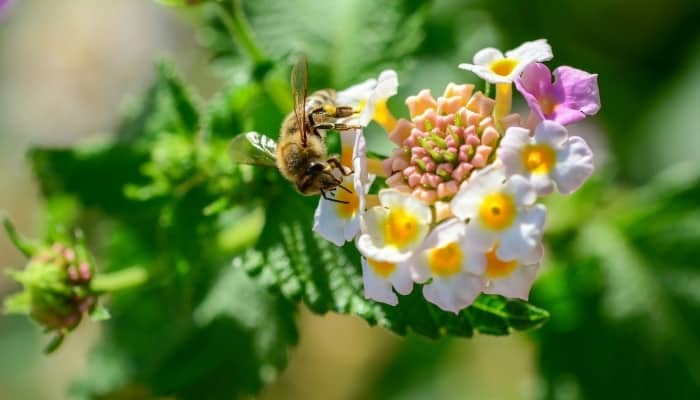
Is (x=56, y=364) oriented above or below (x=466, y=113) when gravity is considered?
below

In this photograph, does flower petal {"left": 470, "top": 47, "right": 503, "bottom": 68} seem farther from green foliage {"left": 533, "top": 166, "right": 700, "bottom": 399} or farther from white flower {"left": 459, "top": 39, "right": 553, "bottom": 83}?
green foliage {"left": 533, "top": 166, "right": 700, "bottom": 399}

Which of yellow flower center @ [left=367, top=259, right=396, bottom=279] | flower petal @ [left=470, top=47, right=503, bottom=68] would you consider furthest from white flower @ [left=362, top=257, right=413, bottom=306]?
flower petal @ [left=470, top=47, right=503, bottom=68]

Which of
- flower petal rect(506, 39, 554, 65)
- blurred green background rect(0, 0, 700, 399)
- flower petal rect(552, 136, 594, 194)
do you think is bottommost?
blurred green background rect(0, 0, 700, 399)

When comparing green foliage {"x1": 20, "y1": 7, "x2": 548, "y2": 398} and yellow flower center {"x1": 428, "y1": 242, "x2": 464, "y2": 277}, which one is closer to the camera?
yellow flower center {"x1": 428, "y1": 242, "x2": 464, "y2": 277}

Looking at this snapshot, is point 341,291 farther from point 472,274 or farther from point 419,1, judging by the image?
point 419,1

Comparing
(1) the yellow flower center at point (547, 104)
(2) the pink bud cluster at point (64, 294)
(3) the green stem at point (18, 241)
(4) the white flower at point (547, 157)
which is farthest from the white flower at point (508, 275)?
(3) the green stem at point (18, 241)

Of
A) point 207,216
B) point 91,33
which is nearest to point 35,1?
point 91,33

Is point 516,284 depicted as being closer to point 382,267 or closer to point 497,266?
point 497,266
